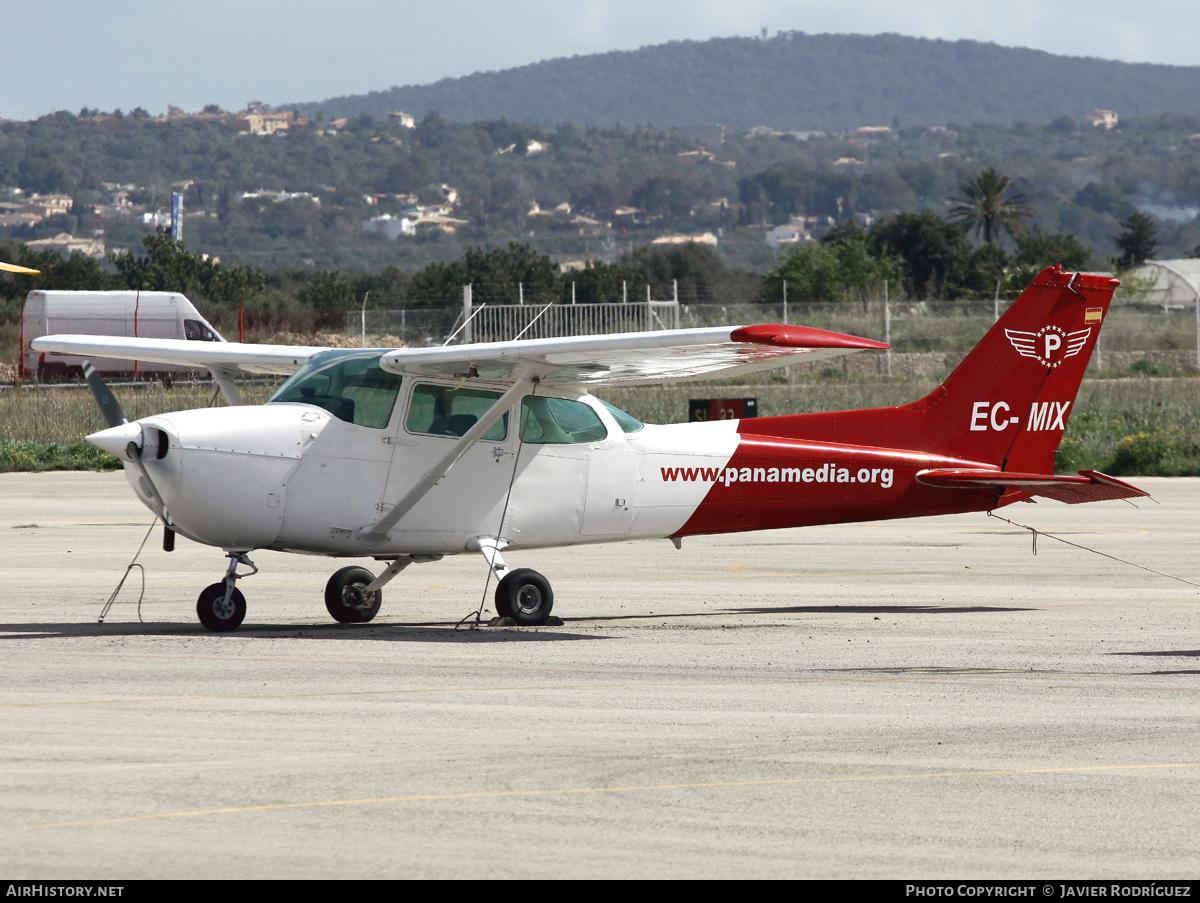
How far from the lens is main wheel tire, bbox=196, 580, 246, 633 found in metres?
9.92

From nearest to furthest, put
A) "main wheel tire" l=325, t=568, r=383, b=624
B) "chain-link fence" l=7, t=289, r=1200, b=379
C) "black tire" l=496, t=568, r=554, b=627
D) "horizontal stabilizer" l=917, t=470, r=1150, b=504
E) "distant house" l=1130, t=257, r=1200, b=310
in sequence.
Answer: "black tire" l=496, t=568, r=554, b=627 < "main wheel tire" l=325, t=568, r=383, b=624 < "horizontal stabilizer" l=917, t=470, r=1150, b=504 < "chain-link fence" l=7, t=289, r=1200, b=379 < "distant house" l=1130, t=257, r=1200, b=310

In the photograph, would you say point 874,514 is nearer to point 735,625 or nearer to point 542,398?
point 735,625

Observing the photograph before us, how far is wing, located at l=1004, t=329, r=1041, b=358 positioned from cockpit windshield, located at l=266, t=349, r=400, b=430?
533 centimetres

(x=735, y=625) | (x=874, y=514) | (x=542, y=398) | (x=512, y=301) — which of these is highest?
(x=512, y=301)

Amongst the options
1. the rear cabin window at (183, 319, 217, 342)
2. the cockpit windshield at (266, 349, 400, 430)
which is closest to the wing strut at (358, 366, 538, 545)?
the cockpit windshield at (266, 349, 400, 430)

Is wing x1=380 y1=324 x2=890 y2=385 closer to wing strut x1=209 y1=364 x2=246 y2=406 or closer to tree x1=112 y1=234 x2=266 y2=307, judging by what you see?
wing strut x1=209 y1=364 x2=246 y2=406

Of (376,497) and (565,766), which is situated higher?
(376,497)

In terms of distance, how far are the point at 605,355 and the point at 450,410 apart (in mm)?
1442

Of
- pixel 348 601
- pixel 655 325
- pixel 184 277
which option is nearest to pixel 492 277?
pixel 184 277

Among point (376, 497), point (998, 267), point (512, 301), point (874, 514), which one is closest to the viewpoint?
point (376, 497)

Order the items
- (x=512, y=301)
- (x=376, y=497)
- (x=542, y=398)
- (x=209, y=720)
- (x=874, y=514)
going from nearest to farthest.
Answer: (x=209, y=720) → (x=376, y=497) → (x=542, y=398) → (x=874, y=514) → (x=512, y=301)
